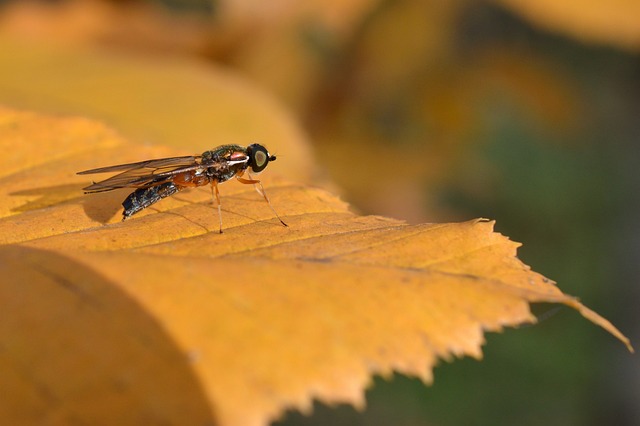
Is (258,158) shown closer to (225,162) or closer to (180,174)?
(225,162)

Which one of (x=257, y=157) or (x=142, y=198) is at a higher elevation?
(x=257, y=157)

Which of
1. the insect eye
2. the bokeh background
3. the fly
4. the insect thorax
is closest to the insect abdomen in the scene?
the fly

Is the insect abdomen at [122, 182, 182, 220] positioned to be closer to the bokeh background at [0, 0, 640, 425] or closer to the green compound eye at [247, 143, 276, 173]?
the green compound eye at [247, 143, 276, 173]

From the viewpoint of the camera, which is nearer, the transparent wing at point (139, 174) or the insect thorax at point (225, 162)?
the transparent wing at point (139, 174)

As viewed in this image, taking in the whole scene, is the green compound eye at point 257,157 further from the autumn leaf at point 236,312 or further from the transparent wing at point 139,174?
the autumn leaf at point 236,312

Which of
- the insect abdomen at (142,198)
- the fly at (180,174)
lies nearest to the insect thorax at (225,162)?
the fly at (180,174)

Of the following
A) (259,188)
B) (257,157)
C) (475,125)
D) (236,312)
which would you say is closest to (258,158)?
(257,157)
